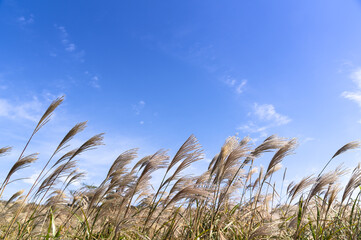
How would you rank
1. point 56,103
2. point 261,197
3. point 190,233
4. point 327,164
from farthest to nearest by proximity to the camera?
point 261,197 < point 327,164 < point 190,233 < point 56,103

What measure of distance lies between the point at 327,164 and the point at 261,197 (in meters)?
1.18

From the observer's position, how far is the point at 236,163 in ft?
10.4

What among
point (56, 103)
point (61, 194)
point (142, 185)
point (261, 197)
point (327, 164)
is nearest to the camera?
point (142, 185)

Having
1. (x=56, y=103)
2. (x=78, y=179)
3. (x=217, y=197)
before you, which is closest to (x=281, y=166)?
(x=217, y=197)

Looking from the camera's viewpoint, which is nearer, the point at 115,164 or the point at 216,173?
the point at 216,173

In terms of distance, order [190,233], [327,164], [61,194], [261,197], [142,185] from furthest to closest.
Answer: [261,197]
[61,194]
[327,164]
[190,233]
[142,185]

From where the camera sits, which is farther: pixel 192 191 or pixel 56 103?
pixel 56 103

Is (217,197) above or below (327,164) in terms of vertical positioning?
below

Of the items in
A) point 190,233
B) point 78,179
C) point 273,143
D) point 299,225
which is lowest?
point 190,233

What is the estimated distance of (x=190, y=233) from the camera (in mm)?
3432

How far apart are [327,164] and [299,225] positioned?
878mm

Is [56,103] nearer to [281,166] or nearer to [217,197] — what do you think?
[217,197]

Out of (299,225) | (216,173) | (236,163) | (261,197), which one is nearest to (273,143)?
(236,163)

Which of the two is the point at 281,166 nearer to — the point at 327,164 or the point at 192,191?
the point at 327,164
